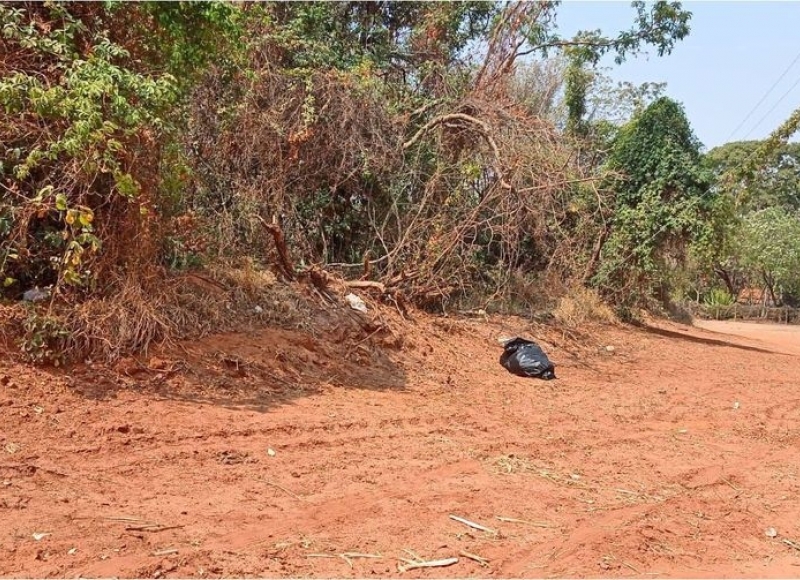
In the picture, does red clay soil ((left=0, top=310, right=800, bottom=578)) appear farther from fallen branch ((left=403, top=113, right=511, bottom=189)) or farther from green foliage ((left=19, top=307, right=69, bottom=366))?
fallen branch ((left=403, top=113, right=511, bottom=189))

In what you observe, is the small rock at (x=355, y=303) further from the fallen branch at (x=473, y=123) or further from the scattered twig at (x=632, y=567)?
the scattered twig at (x=632, y=567)

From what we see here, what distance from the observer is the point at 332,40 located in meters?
10.5

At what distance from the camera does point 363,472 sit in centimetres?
451

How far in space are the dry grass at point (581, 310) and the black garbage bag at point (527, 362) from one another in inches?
110

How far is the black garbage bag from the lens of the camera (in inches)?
320

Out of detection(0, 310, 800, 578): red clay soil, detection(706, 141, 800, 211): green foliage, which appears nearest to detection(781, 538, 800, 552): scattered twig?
detection(0, 310, 800, 578): red clay soil

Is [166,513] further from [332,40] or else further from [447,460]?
[332,40]

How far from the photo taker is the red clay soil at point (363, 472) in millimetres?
3336

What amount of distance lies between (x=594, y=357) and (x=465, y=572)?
7.18m

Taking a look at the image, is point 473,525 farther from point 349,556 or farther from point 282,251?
point 282,251

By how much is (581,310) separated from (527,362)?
164 inches

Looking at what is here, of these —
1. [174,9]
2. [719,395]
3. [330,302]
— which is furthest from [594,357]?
[174,9]

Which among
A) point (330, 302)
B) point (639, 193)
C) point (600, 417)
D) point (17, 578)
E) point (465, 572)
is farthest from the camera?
point (639, 193)

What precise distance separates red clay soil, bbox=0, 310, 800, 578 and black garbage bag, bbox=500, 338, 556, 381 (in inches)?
21.6
